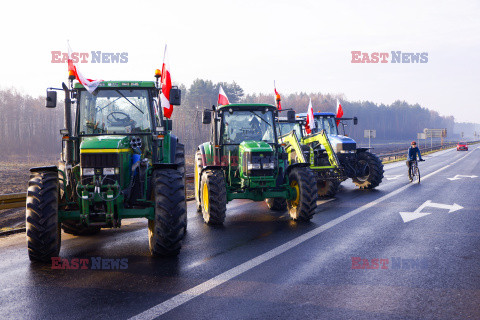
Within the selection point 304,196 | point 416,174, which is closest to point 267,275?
point 304,196

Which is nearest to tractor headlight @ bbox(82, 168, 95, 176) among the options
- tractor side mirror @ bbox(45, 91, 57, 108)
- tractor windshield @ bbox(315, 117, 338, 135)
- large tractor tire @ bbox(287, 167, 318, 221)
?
tractor side mirror @ bbox(45, 91, 57, 108)

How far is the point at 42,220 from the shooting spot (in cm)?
659

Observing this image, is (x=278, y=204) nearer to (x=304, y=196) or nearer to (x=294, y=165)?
(x=294, y=165)

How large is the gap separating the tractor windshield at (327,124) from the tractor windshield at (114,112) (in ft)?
32.6

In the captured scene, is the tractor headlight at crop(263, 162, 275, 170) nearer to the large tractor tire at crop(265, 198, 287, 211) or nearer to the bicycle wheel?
the large tractor tire at crop(265, 198, 287, 211)

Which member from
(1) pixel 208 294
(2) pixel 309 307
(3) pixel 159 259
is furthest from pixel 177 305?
(3) pixel 159 259

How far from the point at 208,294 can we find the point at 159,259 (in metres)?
1.85

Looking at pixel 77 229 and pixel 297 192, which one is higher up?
pixel 297 192

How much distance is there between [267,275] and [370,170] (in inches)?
469

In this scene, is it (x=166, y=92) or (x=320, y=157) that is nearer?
(x=166, y=92)

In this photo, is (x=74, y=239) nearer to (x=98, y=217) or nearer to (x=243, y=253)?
(x=98, y=217)

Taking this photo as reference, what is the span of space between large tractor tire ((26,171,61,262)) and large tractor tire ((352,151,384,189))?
41.8 ft

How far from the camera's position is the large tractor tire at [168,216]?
6.77m

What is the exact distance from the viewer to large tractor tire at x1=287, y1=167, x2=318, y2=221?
995 cm
